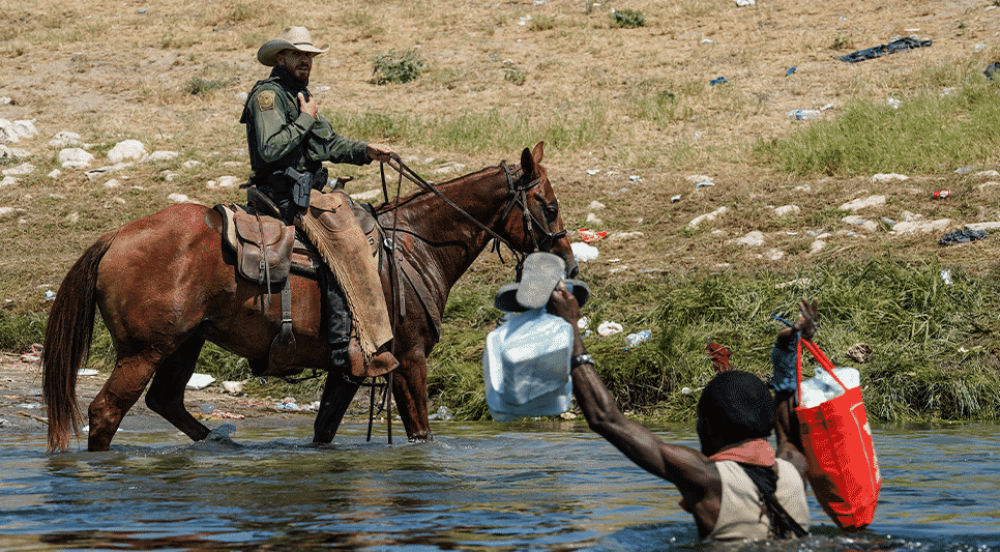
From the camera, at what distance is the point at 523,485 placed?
5.79m

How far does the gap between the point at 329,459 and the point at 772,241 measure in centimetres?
603

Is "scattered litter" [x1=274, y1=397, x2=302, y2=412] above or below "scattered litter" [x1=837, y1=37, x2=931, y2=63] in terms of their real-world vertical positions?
below

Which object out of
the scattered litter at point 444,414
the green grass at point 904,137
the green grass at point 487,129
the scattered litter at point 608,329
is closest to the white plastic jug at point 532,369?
the scattered litter at point 444,414

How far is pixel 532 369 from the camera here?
128 inches

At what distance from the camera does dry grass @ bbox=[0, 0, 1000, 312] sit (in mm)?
11883

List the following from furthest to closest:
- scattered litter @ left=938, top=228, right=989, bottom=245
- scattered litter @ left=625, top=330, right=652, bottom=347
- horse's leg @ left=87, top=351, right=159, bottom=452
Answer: scattered litter @ left=938, top=228, right=989, bottom=245
scattered litter @ left=625, top=330, right=652, bottom=347
horse's leg @ left=87, top=351, right=159, bottom=452

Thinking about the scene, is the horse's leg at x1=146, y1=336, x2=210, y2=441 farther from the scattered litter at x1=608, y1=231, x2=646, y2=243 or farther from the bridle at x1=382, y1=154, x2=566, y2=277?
the scattered litter at x1=608, y1=231, x2=646, y2=243

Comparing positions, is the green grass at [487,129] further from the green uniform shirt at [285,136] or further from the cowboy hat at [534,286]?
the cowboy hat at [534,286]

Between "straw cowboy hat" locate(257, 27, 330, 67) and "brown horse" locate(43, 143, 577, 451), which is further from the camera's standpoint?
"straw cowboy hat" locate(257, 27, 330, 67)

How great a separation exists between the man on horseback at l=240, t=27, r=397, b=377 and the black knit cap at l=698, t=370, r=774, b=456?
312 centimetres

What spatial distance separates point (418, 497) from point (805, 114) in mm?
12092

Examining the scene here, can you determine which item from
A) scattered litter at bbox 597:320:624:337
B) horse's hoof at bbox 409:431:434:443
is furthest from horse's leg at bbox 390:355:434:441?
scattered litter at bbox 597:320:624:337

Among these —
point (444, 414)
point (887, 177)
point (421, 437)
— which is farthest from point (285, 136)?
point (887, 177)

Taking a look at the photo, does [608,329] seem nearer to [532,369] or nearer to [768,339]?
[768,339]
